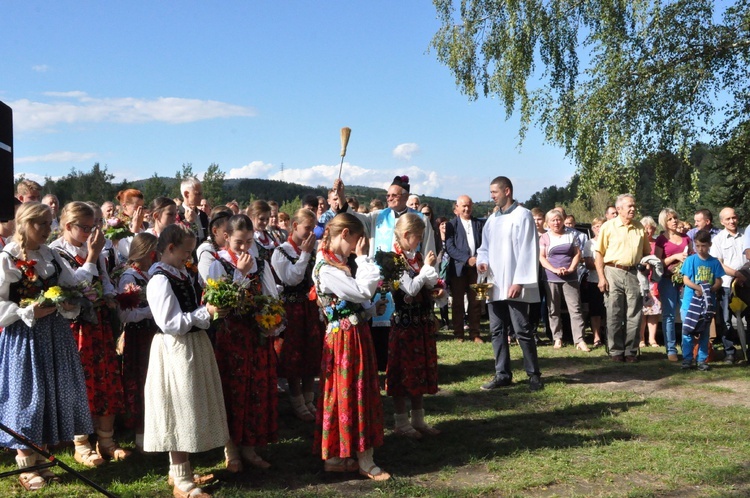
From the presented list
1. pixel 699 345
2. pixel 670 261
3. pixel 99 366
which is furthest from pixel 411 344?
pixel 670 261

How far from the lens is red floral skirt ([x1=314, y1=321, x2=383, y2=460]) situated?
16.6 feet

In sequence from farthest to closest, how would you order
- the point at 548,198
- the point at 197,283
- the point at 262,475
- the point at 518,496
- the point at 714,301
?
1. the point at 548,198
2. the point at 714,301
3. the point at 197,283
4. the point at 262,475
5. the point at 518,496

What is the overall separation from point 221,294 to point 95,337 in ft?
5.27

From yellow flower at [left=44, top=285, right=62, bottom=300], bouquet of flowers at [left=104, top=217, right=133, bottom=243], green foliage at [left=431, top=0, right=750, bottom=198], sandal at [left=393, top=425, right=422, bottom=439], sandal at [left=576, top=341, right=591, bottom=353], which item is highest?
green foliage at [left=431, top=0, right=750, bottom=198]

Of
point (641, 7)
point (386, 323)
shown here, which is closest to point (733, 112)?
point (641, 7)

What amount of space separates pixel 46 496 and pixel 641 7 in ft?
53.8

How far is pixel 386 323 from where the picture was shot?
7.95 metres

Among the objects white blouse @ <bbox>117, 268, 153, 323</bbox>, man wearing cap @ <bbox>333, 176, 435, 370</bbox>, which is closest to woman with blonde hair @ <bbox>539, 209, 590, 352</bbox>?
man wearing cap @ <bbox>333, 176, 435, 370</bbox>

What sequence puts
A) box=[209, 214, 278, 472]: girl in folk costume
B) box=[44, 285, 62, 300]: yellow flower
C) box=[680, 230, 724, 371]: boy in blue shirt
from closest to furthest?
box=[44, 285, 62, 300]: yellow flower < box=[209, 214, 278, 472]: girl in folk costume < box=[680, 230, 724, 371]: boy in blue shirt

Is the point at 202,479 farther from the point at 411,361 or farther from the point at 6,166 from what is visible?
the point at 6,166

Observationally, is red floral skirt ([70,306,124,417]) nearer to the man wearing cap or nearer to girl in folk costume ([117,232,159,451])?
girl in folk costume ([117,232,159,451])

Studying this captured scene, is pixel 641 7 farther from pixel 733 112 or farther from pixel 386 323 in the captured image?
pixel 386 323

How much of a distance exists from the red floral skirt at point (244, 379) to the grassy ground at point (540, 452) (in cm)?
33

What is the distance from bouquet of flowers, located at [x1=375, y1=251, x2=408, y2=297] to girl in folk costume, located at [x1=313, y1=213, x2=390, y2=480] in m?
0.60
